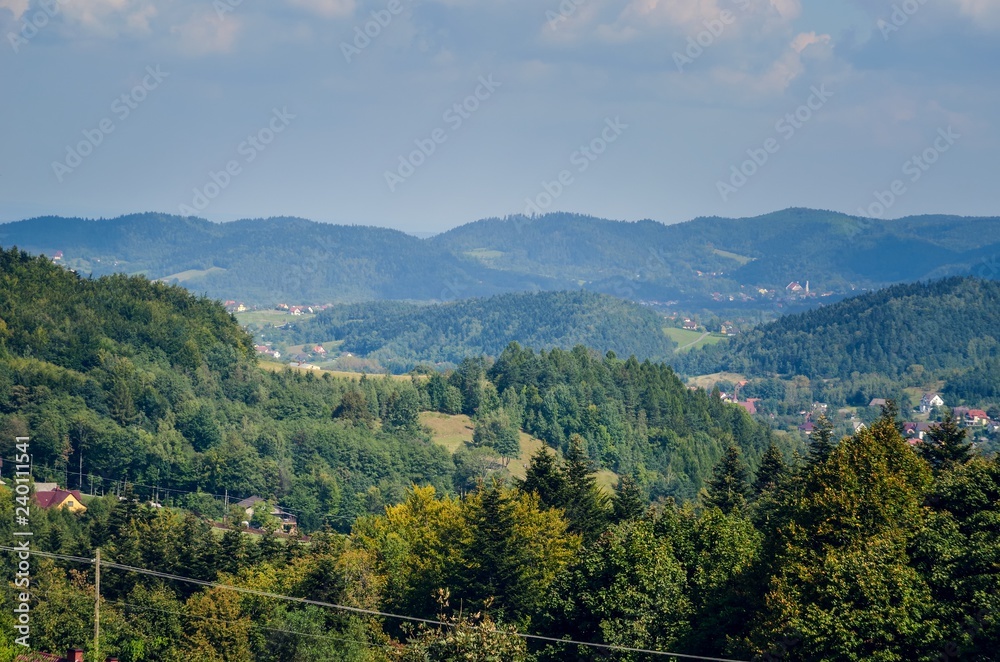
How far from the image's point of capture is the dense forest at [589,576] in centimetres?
3128

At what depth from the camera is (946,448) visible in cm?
4997

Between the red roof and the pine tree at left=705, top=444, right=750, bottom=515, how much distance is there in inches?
1840

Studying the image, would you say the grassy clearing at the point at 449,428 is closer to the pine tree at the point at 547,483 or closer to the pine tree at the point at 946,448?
the pine tree at the point at 547,483

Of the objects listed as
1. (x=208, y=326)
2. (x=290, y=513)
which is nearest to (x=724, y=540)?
(x=290, y=513)

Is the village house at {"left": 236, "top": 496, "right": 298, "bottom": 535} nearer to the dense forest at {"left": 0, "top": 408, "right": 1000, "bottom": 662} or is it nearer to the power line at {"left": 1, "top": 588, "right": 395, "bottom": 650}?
the dense forest at {"left": 0, "top": 408, "right": 1000, "bottom": 662}

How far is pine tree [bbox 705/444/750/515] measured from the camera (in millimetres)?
59031

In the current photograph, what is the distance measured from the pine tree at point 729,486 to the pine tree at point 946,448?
9.82m

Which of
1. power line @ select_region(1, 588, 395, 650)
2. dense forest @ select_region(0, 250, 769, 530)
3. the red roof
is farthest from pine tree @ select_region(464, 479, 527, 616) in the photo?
dense forest @ select_region(0, 250, 769, 530)

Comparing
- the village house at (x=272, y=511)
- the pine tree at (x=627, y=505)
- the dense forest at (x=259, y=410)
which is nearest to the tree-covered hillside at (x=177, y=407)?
the dense forest at (x=259, y=410)

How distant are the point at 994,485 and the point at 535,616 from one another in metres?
16.4

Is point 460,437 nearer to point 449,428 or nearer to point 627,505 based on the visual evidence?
point 449,428

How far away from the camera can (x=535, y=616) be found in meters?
44.8

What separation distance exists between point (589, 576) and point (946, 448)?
1660 centimetres

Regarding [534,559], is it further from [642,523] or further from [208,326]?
[208,326]
